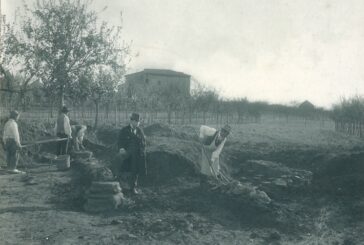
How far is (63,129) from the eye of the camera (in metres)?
11.6

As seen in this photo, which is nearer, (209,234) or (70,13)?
(209,234)

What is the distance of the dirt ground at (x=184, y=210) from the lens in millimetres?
5566

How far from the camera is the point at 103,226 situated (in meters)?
5.86

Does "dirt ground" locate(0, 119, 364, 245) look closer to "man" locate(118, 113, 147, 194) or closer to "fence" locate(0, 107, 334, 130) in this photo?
"man" locate(118, 113, 147, 194)

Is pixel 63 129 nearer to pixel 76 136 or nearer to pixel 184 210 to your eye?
pixel 76 136

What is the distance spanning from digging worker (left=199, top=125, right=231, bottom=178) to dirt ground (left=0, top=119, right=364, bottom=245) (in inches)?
18.9

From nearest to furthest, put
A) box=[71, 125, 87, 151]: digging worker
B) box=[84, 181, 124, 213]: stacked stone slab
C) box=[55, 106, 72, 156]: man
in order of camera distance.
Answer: box=[84, 181, 124, 213]: stacked stone slab < box=[55, 106, 72, 156]: man < box=[71, 125, 87, 151]: digging worker

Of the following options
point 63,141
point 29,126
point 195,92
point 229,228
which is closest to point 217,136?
point 229,228

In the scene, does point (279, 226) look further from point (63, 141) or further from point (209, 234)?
point (63, 141)

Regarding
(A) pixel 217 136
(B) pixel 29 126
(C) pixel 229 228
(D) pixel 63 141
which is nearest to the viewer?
(C) pixel 229 228

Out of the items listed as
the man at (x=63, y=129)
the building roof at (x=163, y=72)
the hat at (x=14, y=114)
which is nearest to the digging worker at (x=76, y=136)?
the man at (x=63, y=129)

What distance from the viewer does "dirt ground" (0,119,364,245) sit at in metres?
5.57

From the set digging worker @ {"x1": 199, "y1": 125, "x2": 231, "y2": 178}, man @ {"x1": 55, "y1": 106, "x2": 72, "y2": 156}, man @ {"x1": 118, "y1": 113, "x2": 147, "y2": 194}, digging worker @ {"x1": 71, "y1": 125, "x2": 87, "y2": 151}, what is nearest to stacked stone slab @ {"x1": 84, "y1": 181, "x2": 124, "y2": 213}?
man @ {"x1": 118, "y1": 113, "x2": 147, "y2": 194}

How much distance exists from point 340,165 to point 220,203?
16.1 feet
